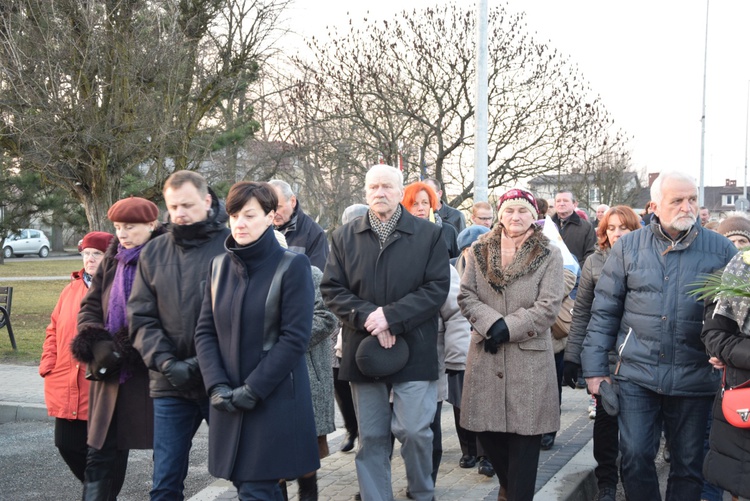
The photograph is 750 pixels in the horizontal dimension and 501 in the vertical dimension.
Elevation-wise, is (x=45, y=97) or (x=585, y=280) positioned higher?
(x=45, y=97)

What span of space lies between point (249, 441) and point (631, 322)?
7.47 ft

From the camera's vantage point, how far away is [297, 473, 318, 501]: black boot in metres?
5.31

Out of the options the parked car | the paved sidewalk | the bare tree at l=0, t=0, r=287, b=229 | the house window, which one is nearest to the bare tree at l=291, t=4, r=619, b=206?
the bare tree at l=0, t=0, r=287, b=229

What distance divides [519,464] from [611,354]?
121 centimetres

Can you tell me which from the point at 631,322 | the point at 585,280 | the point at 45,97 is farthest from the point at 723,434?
the point at 45,97

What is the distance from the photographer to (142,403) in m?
4.88

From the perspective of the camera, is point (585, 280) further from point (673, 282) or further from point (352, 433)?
point (352, 433)

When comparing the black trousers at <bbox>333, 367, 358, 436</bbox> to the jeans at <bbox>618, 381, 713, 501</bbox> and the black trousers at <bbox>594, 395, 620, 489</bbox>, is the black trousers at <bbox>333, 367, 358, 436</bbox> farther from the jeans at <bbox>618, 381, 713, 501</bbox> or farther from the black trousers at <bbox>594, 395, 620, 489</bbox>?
the jeans at <bbox>618, 381, 713, 501</bbox>

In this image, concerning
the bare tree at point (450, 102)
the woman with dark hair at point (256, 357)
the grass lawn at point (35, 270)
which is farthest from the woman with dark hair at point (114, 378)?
the grass lawn at point (35, 270)

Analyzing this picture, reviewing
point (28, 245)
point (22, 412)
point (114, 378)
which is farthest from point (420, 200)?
point (28, 245)

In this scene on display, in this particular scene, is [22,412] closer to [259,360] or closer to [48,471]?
[48,471]

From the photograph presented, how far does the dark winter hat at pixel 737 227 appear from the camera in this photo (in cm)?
637

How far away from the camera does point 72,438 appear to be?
5.18 metres

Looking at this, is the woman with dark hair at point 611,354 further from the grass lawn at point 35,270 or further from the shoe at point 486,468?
the grass lawn at point 35,270
